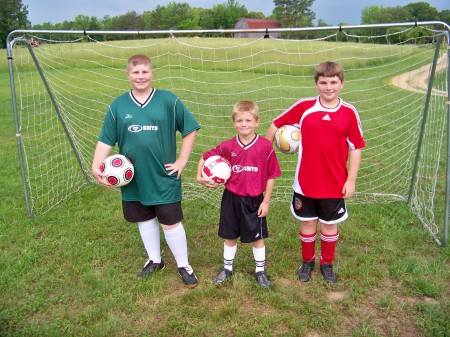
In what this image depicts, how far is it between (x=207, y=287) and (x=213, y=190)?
215cm

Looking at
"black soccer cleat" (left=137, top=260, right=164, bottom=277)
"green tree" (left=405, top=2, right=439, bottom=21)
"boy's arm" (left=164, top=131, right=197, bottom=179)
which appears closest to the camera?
"boy's arm" (left=164, top=131, right=197, bottom=179)

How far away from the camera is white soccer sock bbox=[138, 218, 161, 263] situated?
3371 millimetres

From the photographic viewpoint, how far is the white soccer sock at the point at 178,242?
3.28 m

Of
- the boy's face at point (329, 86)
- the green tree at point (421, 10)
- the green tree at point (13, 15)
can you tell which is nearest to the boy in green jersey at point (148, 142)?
the boy's face at point (329, 86)

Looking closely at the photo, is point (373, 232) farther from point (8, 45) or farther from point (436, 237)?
point (8, 45)

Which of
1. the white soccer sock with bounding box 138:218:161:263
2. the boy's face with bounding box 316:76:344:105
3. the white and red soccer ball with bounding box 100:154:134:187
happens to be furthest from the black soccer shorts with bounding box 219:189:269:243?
the boy's face with bounding box 316:76:344:105

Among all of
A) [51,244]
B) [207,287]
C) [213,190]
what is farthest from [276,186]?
[51,244]

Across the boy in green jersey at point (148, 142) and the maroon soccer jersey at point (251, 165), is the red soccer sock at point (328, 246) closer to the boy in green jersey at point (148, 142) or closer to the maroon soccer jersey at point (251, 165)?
the maroon soccer jersey at point (251, 165)

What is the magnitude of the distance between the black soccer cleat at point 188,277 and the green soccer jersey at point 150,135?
2.13ft

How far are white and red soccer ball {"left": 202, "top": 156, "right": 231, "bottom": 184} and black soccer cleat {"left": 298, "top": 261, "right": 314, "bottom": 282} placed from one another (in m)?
1.09

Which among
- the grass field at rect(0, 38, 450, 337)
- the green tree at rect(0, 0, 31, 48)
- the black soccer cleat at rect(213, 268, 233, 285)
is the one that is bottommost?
the grass field at rect(0, 38, 450, 337)

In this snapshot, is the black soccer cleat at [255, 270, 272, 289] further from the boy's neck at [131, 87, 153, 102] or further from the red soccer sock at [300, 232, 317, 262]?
the boy's neck at [131, 87, 153, 102]

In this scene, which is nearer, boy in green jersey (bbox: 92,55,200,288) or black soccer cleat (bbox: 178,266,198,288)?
boy in green jersey (bbox: 92,55,200,288)

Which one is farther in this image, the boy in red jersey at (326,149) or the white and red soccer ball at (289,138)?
the white and red soccer ball at (289,138)
